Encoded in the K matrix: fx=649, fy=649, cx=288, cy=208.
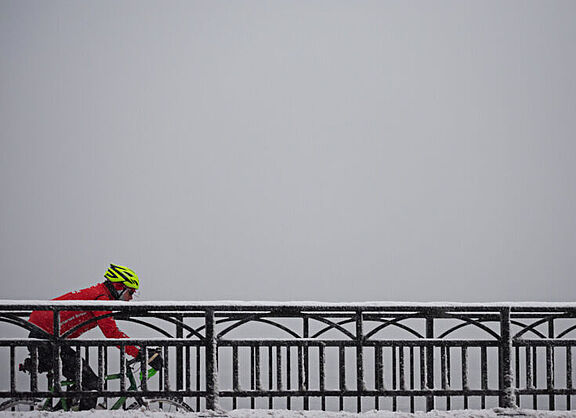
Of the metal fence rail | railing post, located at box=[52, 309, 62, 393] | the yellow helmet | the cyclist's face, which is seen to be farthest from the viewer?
the cyclist's face

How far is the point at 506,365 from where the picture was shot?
8.29 metres

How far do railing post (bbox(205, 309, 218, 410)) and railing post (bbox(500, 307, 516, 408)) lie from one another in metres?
3.66

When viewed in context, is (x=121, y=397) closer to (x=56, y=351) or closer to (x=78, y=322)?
(x=56, y=351)

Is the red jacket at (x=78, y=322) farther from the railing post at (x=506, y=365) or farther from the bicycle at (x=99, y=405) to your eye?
the railing post at (x=506, y=365)

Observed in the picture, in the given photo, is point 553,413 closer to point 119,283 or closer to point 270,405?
point 270,405

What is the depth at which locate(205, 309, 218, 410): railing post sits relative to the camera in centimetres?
782

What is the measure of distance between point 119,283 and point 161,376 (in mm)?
1522

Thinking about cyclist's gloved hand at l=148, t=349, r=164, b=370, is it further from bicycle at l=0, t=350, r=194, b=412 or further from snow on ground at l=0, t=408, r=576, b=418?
snow on ground at l=0, t=408, r=576, b=418

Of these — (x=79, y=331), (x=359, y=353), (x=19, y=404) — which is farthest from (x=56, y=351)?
(x=359, y=353)

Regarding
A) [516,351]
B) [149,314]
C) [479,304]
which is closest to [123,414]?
[149,314]

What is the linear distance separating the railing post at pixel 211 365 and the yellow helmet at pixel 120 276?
1.08 m

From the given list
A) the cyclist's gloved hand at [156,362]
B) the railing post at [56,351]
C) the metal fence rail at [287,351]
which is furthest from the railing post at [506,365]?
the railing post at [56,351]

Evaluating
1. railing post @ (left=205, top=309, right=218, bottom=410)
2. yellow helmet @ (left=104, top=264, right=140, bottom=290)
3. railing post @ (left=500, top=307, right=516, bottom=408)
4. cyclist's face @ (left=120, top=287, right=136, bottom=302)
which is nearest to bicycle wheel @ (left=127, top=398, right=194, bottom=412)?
railing post @ (left=205, top=309, right=218, bottom=410)

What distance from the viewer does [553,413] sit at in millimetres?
8070
